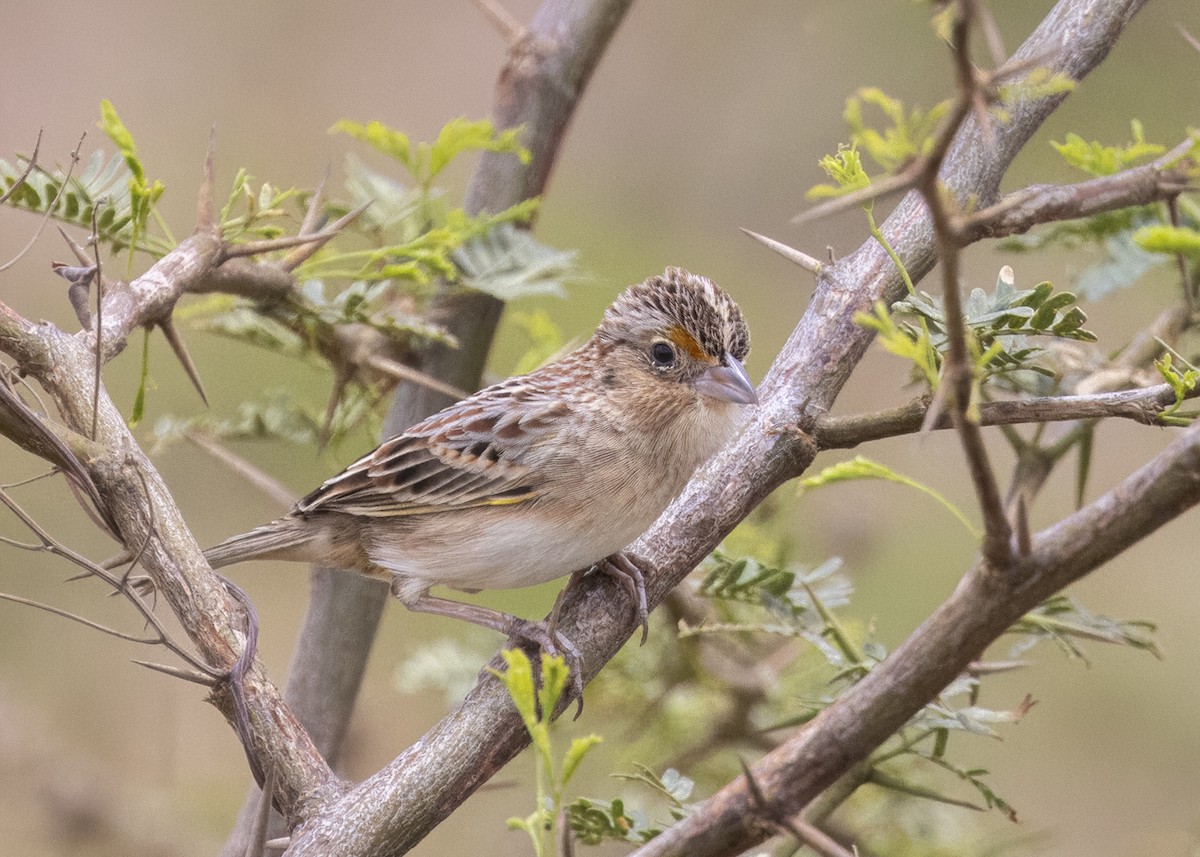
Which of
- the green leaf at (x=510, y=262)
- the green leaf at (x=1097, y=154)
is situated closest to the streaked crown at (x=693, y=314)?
the green leaf at (x=510, y=262)

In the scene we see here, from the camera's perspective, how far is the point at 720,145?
A: 489 cm

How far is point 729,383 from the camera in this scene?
6.59 ft

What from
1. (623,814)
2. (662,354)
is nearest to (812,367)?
(662,354)

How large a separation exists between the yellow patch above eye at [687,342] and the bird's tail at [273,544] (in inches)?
30.3

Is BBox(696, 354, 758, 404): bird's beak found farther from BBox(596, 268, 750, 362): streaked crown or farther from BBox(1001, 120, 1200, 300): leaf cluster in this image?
BBox(1001, 120, 1200, 300): leaf cluster

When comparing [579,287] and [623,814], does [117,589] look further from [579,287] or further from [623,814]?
[579,287]

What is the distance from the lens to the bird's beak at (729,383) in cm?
192

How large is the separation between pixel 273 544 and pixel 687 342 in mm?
854

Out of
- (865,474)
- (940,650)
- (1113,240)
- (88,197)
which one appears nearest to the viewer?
(940,650)

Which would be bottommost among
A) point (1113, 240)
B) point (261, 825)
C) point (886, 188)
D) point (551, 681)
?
point (261, 825)

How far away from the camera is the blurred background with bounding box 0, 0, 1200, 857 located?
3.69 metres

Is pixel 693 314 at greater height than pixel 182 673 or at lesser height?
greater

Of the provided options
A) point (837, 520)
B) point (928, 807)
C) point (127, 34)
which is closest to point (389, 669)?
point (837, 520)

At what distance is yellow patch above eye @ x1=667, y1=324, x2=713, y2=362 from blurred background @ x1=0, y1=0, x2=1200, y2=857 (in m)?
0.94
